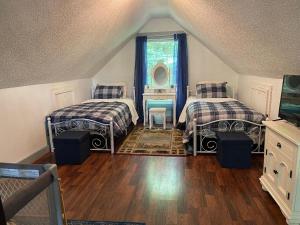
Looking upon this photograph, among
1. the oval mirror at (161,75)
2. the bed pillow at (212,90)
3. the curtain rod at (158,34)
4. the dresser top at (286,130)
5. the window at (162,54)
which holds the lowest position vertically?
the dresser top at (286,130)

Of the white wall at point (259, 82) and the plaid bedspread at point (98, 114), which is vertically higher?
the white wall at point (259, 82)

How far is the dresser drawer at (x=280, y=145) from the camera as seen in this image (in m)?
1.63

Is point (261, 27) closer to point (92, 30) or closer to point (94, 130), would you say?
point (92, 30)

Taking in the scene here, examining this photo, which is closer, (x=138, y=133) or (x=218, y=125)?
(x=218, y=125)

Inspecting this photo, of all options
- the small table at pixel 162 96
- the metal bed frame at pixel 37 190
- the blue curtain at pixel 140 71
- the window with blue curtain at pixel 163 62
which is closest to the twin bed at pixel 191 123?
the small table at pixel 162 96

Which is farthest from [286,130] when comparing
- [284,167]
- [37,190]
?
[37,190]

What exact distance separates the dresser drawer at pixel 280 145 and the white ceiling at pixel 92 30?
70 cm

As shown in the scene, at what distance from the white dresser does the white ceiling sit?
672 mm

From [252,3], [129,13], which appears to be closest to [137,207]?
[252,3]

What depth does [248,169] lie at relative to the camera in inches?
102

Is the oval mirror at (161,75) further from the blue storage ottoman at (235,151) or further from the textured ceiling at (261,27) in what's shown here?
the blue storage ottoman at (235,151)

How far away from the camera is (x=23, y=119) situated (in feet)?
9.35

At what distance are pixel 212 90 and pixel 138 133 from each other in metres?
1.65

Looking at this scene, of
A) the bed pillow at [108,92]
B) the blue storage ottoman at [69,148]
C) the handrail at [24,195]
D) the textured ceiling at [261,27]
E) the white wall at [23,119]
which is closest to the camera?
Answer: the handrail at [24,195]
